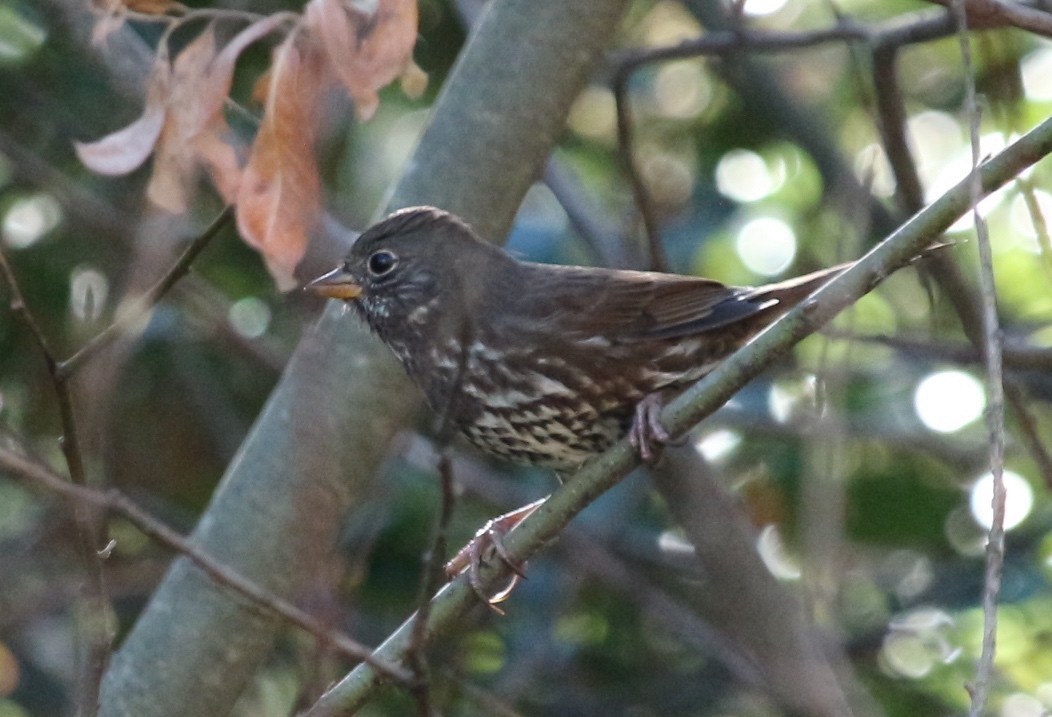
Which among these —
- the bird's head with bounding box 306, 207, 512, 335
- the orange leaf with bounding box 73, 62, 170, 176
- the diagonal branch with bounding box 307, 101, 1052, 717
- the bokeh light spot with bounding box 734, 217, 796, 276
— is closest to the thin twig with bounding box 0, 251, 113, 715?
the diagonal branch with bounding box 307, 101, 1052, 717

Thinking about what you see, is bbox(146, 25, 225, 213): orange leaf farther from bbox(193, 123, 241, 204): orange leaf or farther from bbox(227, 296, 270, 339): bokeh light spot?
bbox(227, 296, 270, 339): bokeh light spot

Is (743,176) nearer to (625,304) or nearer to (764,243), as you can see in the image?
(764,243)

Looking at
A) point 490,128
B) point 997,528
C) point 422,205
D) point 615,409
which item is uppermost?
point 997,528

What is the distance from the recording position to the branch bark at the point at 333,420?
12.3ft

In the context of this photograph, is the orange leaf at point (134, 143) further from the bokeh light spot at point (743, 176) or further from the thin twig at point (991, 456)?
the bokeh light spot at point (743, 176)

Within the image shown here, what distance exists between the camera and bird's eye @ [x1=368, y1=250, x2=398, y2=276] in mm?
4504

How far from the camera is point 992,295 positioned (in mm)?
2658

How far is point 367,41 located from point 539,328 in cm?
108

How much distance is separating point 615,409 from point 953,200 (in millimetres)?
1352

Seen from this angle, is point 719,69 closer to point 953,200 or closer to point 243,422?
point 243,422

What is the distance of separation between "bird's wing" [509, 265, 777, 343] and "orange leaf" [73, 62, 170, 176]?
1.20 meters

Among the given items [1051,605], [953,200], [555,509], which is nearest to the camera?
[953,200]

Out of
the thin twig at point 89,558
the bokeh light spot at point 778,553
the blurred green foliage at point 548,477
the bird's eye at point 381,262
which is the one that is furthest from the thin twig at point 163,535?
the bokeh light spot at point 778,553

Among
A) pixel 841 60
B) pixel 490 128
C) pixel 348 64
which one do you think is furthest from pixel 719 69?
pixel 348 64
